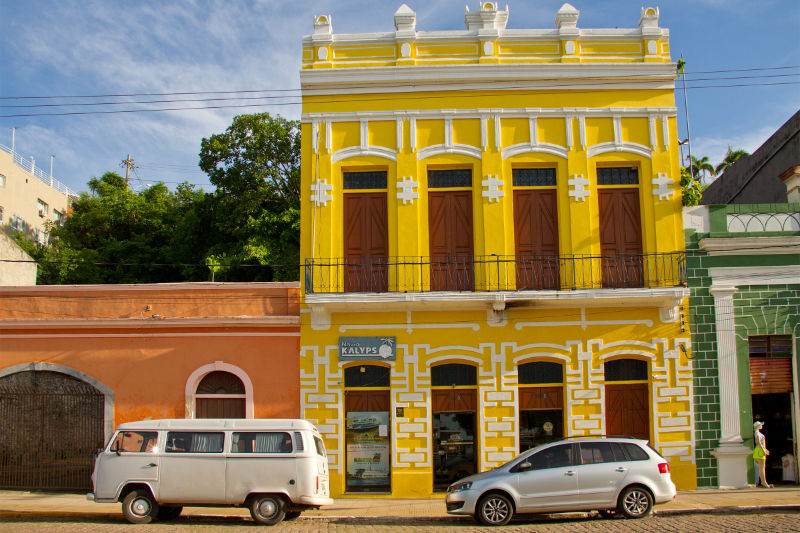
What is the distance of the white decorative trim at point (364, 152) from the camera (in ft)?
54.1

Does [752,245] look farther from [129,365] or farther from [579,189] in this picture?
[129,365]

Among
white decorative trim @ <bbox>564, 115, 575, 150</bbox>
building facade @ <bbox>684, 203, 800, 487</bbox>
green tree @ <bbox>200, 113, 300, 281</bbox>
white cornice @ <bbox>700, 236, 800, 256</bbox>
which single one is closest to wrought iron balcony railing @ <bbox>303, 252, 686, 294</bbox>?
white cornice @ <bbox>700, 236, 800, 256</bbox>

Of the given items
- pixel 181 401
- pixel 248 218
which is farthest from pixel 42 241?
pixel 181 401

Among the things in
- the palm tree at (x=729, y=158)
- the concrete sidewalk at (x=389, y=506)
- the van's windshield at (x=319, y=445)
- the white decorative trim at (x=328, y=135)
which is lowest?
the concrete sidewalk at (x=389, y=506)

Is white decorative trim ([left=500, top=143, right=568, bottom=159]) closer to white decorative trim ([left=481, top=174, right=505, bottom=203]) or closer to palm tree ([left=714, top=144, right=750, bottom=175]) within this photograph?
white decorative trim ([left=481, top=174, right=505, bottom=203])

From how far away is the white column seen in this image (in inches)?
602

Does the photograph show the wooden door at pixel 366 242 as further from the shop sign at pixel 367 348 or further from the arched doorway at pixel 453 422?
the arched doorway at pixel 453 422

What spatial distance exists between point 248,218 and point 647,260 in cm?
1479

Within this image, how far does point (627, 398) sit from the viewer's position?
1587 cm

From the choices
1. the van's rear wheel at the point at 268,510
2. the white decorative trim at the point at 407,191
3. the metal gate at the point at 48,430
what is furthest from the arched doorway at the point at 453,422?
the metal gate at the point at 48,430

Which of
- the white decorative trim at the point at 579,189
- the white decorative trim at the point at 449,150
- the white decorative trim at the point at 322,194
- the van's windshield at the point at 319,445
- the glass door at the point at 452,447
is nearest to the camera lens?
the van's windshield at the point at 319,445

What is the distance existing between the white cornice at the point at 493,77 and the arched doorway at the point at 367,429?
6783 mm

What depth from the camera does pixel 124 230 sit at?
3216cm

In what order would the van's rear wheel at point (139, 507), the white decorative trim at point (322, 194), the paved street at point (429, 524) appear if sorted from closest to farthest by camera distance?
1. the paved street at point (429, 524)
2. the van's rear wheel at point (139, 507)
3. the white decorative trim at point (322, 194)
